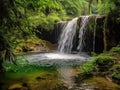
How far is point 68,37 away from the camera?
22.0m

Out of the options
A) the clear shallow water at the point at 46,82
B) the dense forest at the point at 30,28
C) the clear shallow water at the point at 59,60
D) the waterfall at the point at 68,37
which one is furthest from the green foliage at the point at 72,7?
the clear shallow water at the point at 46,82

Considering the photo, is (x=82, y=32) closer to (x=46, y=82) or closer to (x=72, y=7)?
(x=46, y=82)

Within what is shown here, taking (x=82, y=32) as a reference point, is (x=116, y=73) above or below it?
below

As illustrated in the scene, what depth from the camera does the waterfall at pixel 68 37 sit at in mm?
21234

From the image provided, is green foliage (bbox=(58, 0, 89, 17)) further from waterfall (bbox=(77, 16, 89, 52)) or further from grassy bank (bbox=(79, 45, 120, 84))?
grassy bank (bbox=(79, 45, 120, 84))

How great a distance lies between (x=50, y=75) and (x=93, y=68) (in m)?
1.98

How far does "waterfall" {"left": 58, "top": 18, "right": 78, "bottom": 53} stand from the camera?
2123 centimetres

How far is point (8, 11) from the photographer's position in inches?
296

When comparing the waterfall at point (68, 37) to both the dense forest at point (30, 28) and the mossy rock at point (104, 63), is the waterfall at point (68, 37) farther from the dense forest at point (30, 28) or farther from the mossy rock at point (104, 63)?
the mossy rock at point (104, 63)

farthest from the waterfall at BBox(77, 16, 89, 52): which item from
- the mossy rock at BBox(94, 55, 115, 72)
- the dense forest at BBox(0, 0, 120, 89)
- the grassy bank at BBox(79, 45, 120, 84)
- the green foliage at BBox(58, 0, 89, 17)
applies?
the green foliage at BBox(58, 0, 89, 17)

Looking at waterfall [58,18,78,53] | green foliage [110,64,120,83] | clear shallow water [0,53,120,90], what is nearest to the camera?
clear shallow water [0,53,120,90]

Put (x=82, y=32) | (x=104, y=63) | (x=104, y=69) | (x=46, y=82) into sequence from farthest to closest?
1. (x=82, y=32)
2. (x=104, y=63)
3. (x=104, y=69)
4. (x=46, y=82)

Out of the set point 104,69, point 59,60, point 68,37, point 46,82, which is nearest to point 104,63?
point 104,69

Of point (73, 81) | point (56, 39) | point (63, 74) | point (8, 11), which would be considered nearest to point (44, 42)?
point (56, 39)
